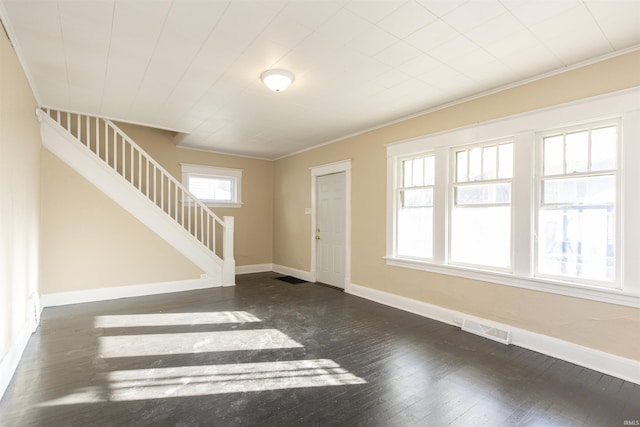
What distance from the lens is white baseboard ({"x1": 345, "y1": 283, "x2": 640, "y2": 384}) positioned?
2508mm

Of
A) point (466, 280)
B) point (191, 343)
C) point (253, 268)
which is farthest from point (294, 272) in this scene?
point (466, 280)

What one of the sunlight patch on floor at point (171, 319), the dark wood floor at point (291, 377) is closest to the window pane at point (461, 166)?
the dark wood floor at point (291, 377)

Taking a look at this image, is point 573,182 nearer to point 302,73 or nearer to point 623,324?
point 623,324

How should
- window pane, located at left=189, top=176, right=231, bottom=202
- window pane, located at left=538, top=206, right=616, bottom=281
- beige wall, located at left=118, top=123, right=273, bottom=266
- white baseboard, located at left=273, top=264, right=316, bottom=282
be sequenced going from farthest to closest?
window pane, located at left=189, top=176, right=231, bottom=202
white baseboard, located at left=273, top=264, right=316, bottom=282
beige wall, located at left=118, top=123, right=273, bottom=266
window pane, located at left=538, top=206, right=616, bottom=281

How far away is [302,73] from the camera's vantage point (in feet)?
9.96

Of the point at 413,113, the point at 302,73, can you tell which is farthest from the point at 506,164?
the point at 302,73

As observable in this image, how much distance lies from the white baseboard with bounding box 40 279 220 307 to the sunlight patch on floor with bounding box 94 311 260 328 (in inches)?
35.7

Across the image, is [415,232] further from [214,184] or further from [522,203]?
[214,184]

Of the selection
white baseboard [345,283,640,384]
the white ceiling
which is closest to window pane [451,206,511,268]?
white baseboard [345,283,640,384]

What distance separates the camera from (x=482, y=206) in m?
3.59

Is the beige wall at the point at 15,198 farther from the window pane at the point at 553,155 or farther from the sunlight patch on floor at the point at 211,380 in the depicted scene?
the window pane at the point at 553,155

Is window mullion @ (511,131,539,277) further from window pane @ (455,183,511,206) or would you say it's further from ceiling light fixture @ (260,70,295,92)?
ceiling light fixture @ (260,70,295,92)

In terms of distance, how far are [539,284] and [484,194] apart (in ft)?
3.68

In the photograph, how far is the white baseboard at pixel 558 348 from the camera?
8.23 feet
